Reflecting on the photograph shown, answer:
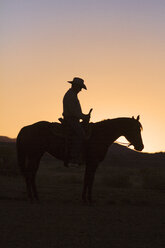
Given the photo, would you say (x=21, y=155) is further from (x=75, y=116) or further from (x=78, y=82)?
(x=78, y=82)

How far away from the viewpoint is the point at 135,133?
41.7 ft

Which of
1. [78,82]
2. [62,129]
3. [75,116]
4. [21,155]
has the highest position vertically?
[78,82]

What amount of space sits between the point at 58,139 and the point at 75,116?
99 centimetres

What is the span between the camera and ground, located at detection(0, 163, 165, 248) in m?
6.90

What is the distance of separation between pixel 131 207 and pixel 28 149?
346cm

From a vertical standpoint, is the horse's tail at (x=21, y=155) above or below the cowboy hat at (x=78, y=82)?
below

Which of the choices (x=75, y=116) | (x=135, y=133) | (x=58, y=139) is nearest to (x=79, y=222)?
(x=75, y=116)

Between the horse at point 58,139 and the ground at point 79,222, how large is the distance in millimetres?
1091

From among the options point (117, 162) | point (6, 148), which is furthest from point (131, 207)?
point (117, 162)

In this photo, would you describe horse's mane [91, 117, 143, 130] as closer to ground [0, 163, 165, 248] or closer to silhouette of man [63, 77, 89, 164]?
silhouette of man [63, 77, 89, 164]

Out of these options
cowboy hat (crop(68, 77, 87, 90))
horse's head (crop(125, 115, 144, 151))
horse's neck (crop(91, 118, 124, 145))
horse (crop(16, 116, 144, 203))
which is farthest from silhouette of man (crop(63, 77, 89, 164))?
horse's head (crop(125, 115, 144, 151))

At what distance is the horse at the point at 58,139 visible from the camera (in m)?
12.5

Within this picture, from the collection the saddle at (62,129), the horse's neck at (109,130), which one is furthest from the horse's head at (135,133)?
the saddle at (62,129)

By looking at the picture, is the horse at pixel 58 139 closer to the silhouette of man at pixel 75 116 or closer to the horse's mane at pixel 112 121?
the horse's mane at pixel 112 121
